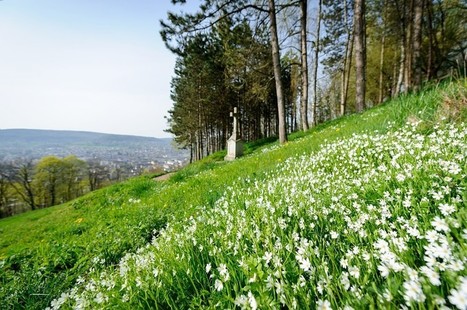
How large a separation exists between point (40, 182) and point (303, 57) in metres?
49.5

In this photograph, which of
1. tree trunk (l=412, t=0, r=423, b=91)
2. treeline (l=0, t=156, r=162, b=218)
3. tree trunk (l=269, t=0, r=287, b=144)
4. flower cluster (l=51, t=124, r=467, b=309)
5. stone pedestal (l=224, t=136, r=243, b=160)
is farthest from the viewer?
treeline (l=0, t=156, r=162, b=218)

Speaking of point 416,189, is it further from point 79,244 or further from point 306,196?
point 79,244

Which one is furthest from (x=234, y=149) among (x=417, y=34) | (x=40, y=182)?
(x=40, y=182)

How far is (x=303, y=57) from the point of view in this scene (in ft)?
49.6

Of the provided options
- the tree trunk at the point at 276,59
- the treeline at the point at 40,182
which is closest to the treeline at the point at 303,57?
the tree trunk at the point at 276,59

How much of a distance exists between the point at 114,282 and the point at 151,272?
32cm

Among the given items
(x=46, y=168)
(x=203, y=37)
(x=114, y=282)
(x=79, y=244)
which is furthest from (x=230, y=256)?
(x=46, y=168)

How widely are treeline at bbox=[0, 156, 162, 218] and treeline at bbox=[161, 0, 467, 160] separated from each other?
23884 mm

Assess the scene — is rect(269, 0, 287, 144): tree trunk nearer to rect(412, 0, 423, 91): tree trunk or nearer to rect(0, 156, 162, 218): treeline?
rect(412, 0, 423, 91): tree trunk

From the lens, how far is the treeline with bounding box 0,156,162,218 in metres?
39.1

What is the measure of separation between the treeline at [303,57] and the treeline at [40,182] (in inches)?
940

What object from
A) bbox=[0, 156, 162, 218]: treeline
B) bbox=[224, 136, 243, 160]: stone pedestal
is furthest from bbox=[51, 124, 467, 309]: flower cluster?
bbox=[0, 156, 162, 218]: treeline

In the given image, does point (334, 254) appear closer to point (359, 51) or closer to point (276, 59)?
point (359, 51)

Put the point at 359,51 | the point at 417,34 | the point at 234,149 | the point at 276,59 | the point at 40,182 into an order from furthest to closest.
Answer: the point at 40,182, the point at 234,149, the point at 276,59, the point at 417,34, the point at 359,51
